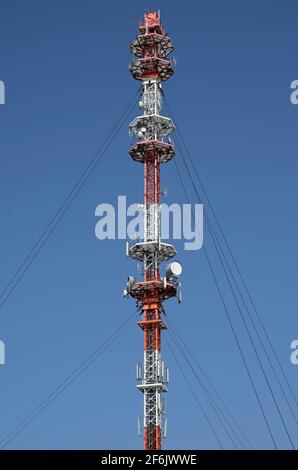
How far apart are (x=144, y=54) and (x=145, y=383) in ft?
112

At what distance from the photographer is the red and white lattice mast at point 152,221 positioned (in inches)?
4719

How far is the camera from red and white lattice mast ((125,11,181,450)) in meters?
120

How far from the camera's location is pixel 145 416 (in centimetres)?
11944

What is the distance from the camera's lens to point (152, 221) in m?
126
